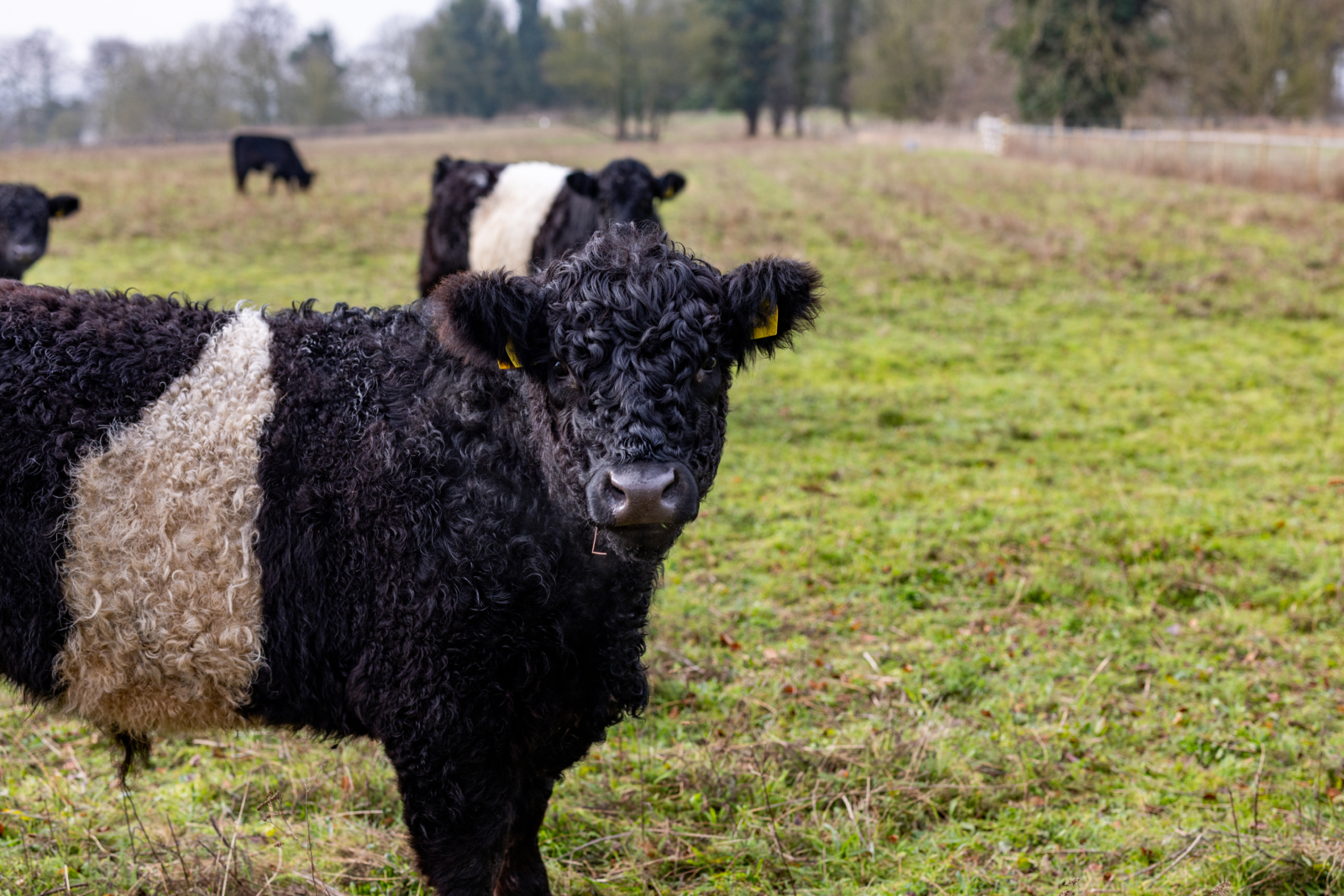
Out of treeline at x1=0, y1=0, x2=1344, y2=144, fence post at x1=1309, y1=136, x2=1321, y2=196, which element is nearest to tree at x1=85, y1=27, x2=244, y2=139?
treeline at x1=0, y1=0, x2=1344, y2=144

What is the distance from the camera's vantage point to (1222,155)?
23.7 metres

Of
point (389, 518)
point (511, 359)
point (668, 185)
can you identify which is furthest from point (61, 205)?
point (511, 359)

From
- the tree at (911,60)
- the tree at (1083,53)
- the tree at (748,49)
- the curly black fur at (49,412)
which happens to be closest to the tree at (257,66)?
the tree at (748,49)

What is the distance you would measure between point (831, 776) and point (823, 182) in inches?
1038

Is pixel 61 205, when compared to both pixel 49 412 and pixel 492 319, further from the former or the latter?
pixel 492 319

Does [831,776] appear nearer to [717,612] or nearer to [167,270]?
[717,612]

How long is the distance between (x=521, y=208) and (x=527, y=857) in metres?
7.61

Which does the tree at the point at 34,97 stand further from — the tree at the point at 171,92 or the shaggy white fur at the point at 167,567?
the shaggy white fur at the point at 167,567

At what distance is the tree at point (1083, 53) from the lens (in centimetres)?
4072

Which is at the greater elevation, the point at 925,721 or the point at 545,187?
the point at 545,187

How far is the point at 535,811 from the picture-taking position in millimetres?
3406

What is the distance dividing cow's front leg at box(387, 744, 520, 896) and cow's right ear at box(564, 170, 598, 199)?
7318 mm

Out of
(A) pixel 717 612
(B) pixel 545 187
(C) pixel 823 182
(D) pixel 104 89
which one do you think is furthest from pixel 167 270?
(D) pixel 104 89

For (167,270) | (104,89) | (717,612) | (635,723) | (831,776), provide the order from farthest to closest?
(104,89) < (167,270) < (717,612) < (635,723) < (831,776)
